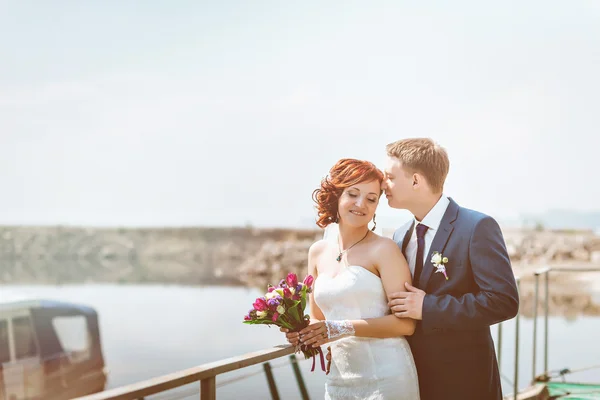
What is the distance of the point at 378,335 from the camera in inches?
97.9

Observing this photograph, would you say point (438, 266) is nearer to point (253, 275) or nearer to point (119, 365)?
point (119, 365)

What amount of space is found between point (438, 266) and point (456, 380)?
0.42m

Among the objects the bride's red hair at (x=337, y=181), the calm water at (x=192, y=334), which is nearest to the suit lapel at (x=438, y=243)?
the bride's red hair at (x=337, y=181)

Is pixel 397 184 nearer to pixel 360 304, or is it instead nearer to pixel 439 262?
pixel 439 262

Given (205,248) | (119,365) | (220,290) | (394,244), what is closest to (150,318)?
(220,290)

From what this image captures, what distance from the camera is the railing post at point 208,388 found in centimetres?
239

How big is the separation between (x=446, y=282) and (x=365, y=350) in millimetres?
399

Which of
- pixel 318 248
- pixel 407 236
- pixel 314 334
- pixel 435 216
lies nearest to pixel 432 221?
pixel 435 216

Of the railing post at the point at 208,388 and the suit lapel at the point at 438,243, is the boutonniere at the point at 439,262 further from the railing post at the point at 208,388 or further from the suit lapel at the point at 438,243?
the railing post at the point at 208,388

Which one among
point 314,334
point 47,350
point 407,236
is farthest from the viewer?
point 47,350

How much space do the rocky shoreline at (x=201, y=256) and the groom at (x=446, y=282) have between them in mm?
41582

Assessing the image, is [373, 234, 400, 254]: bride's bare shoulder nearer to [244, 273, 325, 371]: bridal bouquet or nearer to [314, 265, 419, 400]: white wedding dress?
[314, 265, 419, 400]: white wedding dress

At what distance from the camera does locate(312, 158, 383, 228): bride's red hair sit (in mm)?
2568

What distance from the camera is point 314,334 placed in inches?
96.6
